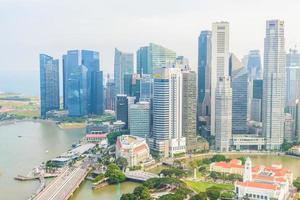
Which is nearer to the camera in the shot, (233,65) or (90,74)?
(233,65)

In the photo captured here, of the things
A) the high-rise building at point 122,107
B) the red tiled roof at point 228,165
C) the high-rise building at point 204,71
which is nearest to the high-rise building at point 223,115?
the high-rise building at point 204,71

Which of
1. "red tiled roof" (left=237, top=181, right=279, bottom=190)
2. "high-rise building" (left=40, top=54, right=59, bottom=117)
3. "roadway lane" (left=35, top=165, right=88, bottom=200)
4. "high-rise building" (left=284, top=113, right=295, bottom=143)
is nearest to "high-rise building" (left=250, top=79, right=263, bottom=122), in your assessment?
"high-rise building" (left=284, top=113, right=295, bottom=143)

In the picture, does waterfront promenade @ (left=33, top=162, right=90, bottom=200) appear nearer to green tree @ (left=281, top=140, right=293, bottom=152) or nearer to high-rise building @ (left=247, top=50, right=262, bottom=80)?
green tree @ (left=281, top=140, right=293, bottom=152)

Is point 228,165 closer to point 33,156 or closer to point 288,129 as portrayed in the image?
point 288,129

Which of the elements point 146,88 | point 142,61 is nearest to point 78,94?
point 142,61

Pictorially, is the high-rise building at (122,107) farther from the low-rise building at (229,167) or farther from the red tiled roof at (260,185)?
the red tiled roof at (260,185)
